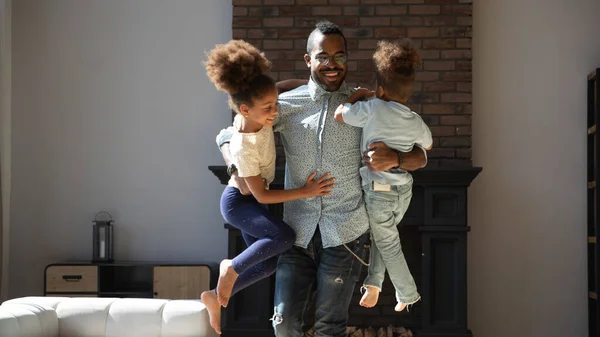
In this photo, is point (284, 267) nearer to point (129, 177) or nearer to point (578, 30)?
point (129, 177)

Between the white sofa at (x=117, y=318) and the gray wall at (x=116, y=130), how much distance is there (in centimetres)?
194

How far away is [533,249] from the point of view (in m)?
5.41

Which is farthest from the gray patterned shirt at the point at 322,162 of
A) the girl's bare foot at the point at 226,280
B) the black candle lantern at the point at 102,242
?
the black candle lantern at the point at 102,242

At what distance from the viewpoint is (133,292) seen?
5289mm

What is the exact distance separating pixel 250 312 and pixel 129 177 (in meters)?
1.33

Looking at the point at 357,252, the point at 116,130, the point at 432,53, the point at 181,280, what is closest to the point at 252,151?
the point at 357,252

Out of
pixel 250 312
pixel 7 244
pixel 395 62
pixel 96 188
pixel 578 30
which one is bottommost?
pixel 250 312

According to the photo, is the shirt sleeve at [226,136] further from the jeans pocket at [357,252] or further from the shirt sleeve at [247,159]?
the jeans pocket at [357,252]

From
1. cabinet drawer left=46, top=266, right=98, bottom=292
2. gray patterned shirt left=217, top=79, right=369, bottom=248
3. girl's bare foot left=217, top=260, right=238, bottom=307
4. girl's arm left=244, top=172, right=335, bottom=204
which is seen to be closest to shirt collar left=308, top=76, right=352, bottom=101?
gray patterned shirt left=217, top=79, right=369, bottom=248

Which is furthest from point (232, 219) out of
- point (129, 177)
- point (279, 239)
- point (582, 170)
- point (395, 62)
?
point (582, 170)

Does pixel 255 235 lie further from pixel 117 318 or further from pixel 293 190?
pixel 117 318

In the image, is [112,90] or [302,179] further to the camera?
[112,90]

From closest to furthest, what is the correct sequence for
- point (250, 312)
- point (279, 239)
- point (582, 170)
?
point (279, 239), point (250, 312), point (582, 170)

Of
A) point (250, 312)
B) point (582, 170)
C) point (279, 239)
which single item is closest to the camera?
point (279, 239)
